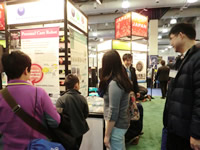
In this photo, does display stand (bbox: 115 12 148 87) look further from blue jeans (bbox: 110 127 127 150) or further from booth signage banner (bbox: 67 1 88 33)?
blue jeans (bbox: 110 127 127 150)

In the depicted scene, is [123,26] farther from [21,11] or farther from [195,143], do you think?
[195,143]

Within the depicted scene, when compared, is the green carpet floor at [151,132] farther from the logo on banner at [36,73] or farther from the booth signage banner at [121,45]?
the booth signage banner at [121,45]

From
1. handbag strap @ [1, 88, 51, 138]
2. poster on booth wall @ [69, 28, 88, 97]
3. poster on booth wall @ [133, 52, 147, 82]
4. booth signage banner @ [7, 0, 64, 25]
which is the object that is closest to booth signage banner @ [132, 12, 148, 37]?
poster on booth wall @ [133, 52, 147, 82]

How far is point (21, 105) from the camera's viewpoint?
34.6 inches

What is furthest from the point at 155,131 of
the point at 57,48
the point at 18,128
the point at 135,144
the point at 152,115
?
the point at 18,128

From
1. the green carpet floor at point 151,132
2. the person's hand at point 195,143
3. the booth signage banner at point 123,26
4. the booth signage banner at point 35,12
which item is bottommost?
the green carpet floor at point 151,132

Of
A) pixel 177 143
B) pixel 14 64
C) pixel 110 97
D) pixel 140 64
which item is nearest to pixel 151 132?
pixel 177 143

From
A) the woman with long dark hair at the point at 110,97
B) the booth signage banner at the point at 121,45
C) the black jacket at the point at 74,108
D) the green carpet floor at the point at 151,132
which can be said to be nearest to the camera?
the woman with long dark hair at the point at 110,97

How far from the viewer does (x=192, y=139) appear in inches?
39.0

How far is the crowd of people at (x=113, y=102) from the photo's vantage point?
35.1 inches

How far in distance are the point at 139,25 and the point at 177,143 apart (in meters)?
4.12

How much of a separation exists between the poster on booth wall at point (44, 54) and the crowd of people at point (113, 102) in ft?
1.06

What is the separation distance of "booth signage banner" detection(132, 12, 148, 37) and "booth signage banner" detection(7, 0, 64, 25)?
3.16 metres

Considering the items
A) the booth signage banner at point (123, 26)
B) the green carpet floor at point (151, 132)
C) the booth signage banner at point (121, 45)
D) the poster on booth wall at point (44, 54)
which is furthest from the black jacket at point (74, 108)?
the booth signage banner at point (123, 26)
